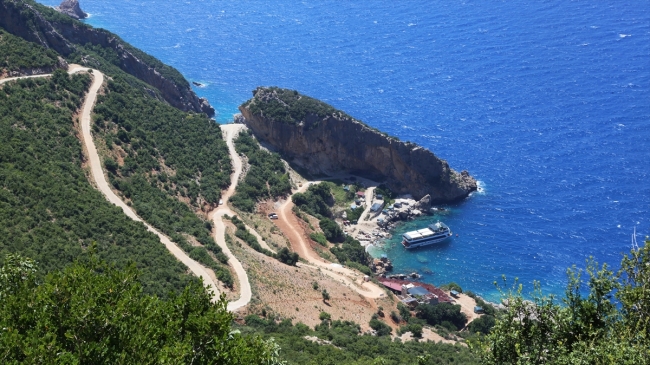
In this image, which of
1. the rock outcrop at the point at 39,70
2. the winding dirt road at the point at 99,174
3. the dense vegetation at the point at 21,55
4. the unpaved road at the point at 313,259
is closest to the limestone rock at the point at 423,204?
the unpaved road at the point at 313,259

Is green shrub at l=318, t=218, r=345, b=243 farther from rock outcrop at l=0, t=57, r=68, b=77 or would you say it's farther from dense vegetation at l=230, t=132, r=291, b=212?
rock outcrop at l=0, t=57, r=68, b=77

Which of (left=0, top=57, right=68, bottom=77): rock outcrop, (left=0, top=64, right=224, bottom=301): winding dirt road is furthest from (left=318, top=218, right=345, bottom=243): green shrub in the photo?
(left=0, top=57, right=68, bottom=77): rock outcrop

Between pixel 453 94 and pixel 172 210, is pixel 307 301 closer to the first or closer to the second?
pixel 172 210

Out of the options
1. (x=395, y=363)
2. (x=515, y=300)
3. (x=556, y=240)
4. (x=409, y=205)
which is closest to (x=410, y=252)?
(x=409, y=205)

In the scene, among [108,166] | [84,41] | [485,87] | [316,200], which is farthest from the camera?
[485,87]

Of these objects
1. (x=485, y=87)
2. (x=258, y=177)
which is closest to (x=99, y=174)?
(x=258, y=177)

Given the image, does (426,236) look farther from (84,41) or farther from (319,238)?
(84,41)
